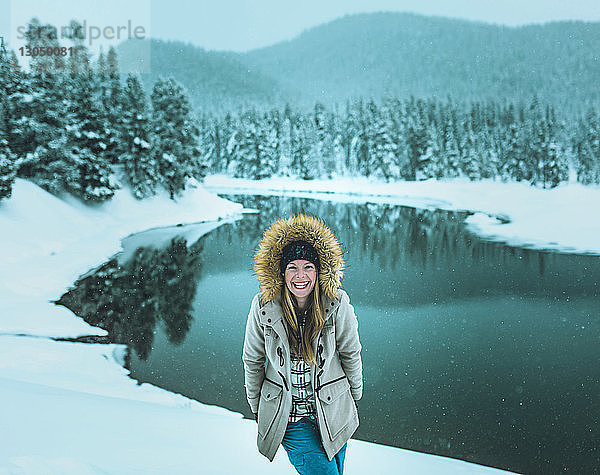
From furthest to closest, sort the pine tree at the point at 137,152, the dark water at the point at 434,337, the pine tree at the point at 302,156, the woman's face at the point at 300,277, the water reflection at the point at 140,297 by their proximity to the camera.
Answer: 1. the pine tree at the point at 302,156
2. the pine tree at the point at 137,152
3. the water reflection at the point at 140,297
4. the dark water at the point at 434,337
5. the woman's face at the point at 300,277

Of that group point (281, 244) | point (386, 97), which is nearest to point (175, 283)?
point (281, 244)

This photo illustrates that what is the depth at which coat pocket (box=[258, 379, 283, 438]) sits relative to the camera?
8.60ft

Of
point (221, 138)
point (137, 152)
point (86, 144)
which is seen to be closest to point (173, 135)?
point (137, 152)

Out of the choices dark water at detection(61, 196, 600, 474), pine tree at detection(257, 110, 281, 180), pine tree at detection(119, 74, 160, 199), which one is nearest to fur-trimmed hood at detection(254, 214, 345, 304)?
dark water at detection(61, 196, 600, 474)

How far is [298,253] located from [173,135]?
3454 cm

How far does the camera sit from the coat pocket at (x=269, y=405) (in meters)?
2.62

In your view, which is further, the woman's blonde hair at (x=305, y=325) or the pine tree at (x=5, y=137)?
the pine tree at (x=5, y=137)

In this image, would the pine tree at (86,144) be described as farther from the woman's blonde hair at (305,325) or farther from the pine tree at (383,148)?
the pine tree at (383,148)

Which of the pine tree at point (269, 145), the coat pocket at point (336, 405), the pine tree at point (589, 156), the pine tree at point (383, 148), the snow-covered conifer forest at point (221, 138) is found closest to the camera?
the coat pocket at point (336, 405)

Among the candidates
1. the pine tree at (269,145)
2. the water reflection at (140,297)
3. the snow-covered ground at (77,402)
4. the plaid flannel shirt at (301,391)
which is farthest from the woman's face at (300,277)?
the pine tree at (269,145)

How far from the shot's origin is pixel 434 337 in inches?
402

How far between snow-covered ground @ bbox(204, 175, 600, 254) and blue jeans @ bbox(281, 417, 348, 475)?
22.4 metres

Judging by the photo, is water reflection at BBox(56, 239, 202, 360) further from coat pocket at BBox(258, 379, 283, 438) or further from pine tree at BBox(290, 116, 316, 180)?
pine tree at BBox(290, 116, 316, 180)

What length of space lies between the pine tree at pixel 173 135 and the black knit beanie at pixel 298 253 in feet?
107
